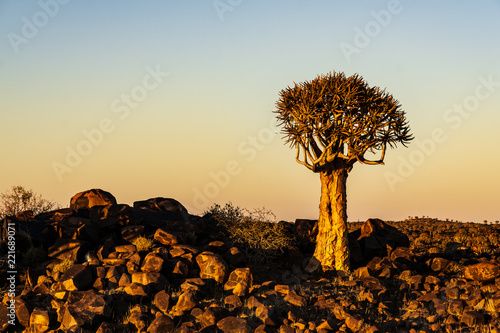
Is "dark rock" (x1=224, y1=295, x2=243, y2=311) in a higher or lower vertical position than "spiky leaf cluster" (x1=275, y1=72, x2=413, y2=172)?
lower

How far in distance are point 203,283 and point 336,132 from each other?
6127mm

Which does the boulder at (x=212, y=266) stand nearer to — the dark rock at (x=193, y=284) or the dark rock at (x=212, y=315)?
the dark rock at (x=193, y=284)

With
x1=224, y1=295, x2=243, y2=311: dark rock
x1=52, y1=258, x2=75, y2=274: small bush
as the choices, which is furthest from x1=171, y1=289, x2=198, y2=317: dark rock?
x1=52, y1=258, x2=75, y2=274: small bush

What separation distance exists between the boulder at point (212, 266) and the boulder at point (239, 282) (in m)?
0.23

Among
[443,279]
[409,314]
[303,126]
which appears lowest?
[409,314]

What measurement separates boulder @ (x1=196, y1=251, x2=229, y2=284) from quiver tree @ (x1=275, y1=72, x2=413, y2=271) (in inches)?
143

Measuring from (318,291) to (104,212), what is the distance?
7826 millimetres

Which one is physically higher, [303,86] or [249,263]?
[303,86]

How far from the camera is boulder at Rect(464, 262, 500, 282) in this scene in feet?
48.2

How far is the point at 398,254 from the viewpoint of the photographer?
694 inches

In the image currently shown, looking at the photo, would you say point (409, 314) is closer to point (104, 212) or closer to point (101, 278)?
point (101, 278)

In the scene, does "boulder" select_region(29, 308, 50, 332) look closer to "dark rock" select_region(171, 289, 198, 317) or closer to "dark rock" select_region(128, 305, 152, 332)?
"dark rock" select_region(128, 305, 152, 332)

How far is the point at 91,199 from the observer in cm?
1908

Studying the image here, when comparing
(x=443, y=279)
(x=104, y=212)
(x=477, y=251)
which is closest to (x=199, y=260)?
(x=104, y=212)
